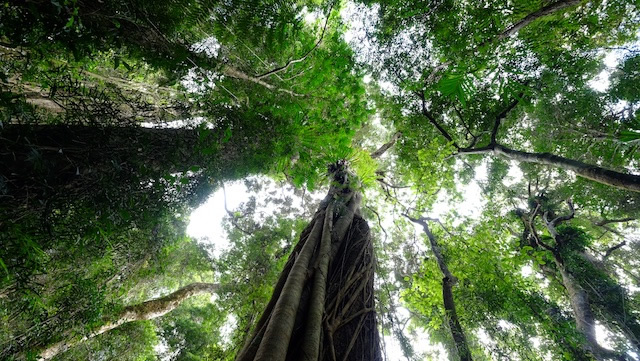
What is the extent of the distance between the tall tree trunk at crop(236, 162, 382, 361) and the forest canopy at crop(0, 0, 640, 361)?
0.07ft

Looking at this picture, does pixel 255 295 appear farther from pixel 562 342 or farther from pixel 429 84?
pixel 562 342

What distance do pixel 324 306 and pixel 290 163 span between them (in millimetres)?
2130

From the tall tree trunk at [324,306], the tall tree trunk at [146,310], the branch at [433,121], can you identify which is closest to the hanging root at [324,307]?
the tall tree trunk at [324,306]

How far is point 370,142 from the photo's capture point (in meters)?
10.6

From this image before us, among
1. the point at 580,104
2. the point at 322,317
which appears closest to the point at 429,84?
the point at 580,104

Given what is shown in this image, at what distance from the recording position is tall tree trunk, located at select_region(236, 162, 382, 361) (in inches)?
71.4

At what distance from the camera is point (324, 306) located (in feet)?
7.93

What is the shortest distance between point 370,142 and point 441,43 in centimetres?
657

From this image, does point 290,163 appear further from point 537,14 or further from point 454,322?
point 537,14

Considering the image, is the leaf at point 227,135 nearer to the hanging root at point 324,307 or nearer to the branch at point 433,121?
the hanging root at point 324,307

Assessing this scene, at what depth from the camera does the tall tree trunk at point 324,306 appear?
1.81m

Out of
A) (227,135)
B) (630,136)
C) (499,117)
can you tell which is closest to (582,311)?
(499,117)

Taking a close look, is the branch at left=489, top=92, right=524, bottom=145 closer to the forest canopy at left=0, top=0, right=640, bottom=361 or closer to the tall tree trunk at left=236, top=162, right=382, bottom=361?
the forest canopy at left=0, top=0, right=640, bottom=361

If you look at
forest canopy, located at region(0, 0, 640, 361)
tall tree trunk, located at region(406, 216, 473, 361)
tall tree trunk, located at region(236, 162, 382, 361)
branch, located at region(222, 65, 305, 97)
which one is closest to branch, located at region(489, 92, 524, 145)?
forest canopy, located at region(0, 0, 640, 361)
